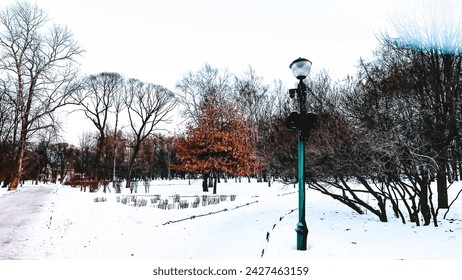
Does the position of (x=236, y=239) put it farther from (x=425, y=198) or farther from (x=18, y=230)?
(x=18, y=230)

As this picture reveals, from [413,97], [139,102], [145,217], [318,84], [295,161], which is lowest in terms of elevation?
[145,217]

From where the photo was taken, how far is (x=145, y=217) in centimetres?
1299

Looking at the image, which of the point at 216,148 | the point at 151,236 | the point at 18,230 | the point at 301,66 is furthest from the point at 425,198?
the point at 216,148

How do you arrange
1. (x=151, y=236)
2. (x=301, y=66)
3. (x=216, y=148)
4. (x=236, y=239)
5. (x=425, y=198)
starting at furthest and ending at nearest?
(x=216, y=148) → (x=151, y=236) → (x=425, y=198) → (x=236, y=239) → (x=301, y=66)

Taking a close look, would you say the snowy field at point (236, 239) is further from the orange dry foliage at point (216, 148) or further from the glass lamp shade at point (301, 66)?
the orange dry foliage at point (216, 148)

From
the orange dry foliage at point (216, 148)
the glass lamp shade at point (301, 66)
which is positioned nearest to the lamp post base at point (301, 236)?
the glass lamp shade at point (301, 66)

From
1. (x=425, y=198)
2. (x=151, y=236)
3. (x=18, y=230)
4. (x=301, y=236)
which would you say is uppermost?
(x=425, y=198)

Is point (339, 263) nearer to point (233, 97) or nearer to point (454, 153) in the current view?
point (454, 153)

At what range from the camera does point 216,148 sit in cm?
2594

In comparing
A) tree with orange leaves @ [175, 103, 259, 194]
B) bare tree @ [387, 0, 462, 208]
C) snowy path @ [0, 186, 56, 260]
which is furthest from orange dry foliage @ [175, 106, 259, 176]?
bare tree @ [387, 0, 462, 208]

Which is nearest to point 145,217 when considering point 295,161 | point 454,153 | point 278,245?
point 295,161

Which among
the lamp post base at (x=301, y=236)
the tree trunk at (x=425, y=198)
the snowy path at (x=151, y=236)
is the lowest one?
the snowy path at (x=151, y=236)

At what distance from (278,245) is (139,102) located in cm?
3566

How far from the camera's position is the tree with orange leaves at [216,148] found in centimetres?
2609
